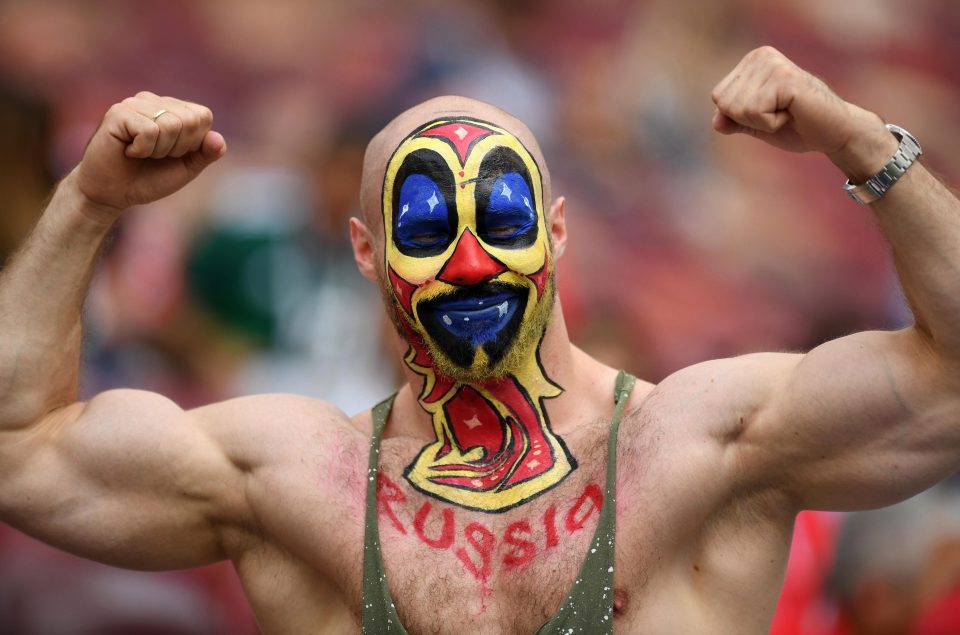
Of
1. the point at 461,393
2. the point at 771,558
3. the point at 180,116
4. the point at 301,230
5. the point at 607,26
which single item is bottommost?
the point at 771,558

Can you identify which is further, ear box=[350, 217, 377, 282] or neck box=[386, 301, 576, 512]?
ear box=[350, 217, 377, 282]

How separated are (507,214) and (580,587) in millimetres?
935

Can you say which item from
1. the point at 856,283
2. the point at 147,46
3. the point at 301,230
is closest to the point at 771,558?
the point at 856,283

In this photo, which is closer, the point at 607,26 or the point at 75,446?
the point at 75,446

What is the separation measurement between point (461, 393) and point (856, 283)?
2.71 metres

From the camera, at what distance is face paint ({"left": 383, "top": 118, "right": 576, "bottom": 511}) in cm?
313

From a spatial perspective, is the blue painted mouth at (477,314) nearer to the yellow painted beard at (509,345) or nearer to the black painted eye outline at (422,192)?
the yellow painted beard at (509,345)

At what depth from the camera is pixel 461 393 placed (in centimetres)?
330

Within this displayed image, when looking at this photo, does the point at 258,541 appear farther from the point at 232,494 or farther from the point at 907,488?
the point at 907,488

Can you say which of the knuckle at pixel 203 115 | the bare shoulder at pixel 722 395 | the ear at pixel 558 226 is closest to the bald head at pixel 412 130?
the ear at pixel 558 226

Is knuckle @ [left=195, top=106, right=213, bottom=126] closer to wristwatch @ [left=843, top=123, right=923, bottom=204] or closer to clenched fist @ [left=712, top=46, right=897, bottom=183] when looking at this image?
clenched fist @ [left=712, top=46, right=897, bottom=183]

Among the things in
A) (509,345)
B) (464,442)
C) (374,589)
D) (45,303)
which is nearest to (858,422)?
(509,345)

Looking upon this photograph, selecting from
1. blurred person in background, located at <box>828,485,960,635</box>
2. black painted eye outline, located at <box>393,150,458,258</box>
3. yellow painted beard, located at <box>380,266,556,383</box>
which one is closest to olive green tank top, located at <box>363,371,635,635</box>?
yellow painted beard, located at <box>380,266,556,383</box>

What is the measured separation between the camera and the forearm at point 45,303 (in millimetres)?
3111
